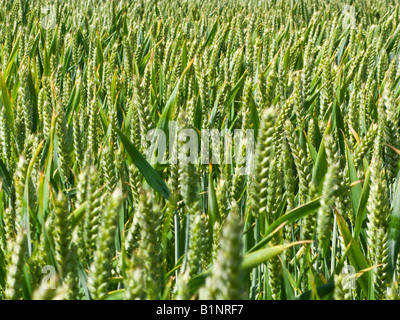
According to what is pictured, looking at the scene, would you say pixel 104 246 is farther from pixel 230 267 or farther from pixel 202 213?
pixel 202 213

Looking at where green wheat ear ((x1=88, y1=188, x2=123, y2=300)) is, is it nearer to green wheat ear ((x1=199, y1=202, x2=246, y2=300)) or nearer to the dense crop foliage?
the dense crop foliage

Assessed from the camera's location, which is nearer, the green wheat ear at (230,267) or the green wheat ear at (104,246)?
the green wheat ear at (230,267)

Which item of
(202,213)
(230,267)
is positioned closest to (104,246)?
(230,267)

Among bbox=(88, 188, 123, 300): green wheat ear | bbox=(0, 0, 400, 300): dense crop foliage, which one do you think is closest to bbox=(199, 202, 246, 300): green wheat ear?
bbox=(0, 0, 400, 300): dense crop foliage

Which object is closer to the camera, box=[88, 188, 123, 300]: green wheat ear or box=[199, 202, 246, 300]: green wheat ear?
box=[199, 202, 246, 300]: green wheat ear

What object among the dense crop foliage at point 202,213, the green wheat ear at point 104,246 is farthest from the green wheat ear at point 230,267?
the green wheat ear at point 104,246

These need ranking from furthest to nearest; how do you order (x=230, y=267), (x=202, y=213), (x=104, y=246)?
(x=202, y=213), (x=104, y=246), (x=230, y=267)

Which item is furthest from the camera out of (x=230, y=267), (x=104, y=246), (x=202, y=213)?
(x=202, y=213)

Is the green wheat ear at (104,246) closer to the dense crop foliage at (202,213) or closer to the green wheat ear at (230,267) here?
the dense crop foliage at (202,213)

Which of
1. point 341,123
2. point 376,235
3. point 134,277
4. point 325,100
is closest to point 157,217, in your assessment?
point 134,277

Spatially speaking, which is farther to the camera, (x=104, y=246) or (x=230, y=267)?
(x=104, y=246)

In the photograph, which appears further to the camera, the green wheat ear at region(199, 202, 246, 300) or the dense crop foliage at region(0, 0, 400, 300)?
the dense crop foliage at region(0, 0, 400, 300)

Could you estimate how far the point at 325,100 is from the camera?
4.62 feet

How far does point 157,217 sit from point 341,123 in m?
0.82
